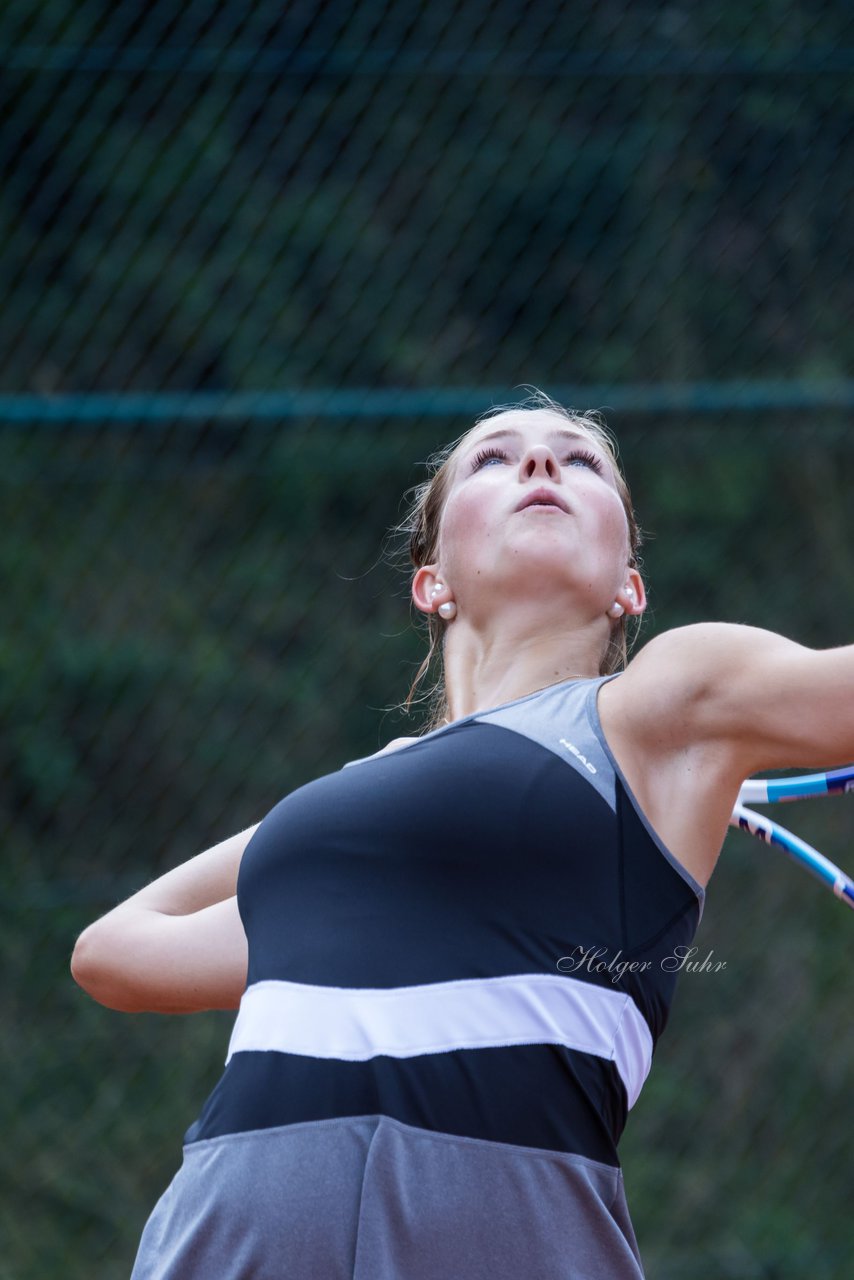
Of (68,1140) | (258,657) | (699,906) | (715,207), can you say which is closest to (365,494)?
(258,657)

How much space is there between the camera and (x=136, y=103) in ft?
14.5

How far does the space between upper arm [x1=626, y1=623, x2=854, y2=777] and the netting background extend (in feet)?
8.04

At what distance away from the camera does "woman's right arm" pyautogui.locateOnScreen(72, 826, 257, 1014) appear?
6.01ft

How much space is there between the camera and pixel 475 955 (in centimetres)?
145

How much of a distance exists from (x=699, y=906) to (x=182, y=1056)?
2640mm

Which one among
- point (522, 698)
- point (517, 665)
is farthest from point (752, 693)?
point (517, 665)

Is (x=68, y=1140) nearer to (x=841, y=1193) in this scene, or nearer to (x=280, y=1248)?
(x=841, y=1193)

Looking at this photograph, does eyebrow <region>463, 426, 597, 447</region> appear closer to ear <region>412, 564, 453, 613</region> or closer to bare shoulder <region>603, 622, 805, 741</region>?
ear <region>412, 564, 453, 613</region>

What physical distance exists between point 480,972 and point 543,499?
2.01 ft

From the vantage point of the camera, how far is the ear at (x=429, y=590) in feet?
6.72

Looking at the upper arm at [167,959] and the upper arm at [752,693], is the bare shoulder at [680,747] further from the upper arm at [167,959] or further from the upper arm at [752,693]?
the upper arm at [167,959]

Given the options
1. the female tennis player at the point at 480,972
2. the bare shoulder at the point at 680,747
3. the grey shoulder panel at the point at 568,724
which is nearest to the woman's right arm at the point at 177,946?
the female tennis player at the point at 480,972

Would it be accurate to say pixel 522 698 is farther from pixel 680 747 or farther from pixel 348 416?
pixel 348 416

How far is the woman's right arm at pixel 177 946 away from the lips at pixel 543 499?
1.49 feet
